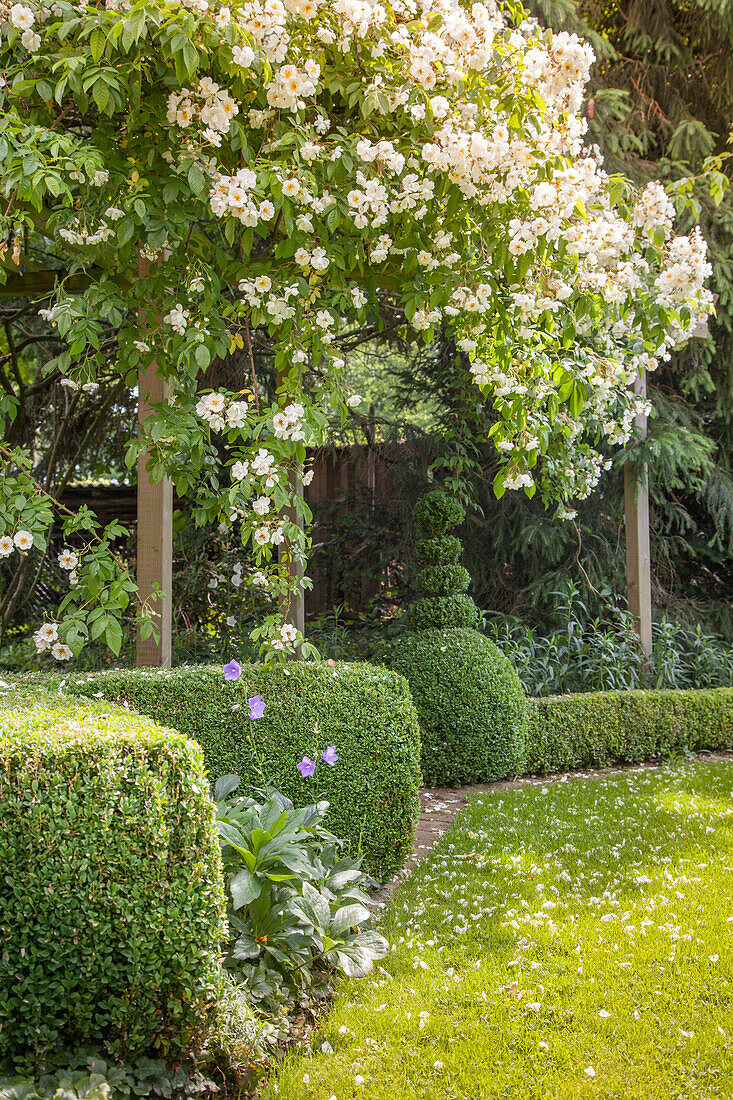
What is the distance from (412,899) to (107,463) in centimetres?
498

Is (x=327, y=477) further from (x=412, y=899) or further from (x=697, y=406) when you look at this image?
Result: (x=412, y=899)

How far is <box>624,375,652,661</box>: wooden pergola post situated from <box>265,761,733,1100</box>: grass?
2192mm

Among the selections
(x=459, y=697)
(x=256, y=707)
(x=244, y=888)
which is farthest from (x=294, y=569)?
(x=244, y=888)

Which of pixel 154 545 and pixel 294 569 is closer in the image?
pixel 154 545

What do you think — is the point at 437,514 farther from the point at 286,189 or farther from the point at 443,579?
the point at 286,189

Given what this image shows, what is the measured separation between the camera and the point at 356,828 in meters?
3.02

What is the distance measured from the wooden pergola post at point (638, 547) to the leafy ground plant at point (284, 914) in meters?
3.68

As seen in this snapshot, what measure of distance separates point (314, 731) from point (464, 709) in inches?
63.7

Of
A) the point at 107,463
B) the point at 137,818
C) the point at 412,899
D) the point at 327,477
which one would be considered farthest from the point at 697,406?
the point at 137,818

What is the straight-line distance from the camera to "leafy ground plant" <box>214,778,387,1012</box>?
7.09ft

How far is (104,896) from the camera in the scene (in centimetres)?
173

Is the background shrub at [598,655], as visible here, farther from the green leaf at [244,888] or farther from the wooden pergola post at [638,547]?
the green leaf at [244,888]

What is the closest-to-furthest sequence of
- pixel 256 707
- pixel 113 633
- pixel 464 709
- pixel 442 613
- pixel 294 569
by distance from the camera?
pixel 113 633
pixel 256 707
pixel 294 569
pixel 464 709
pixel 442 613

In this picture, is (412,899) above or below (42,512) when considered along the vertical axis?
below
